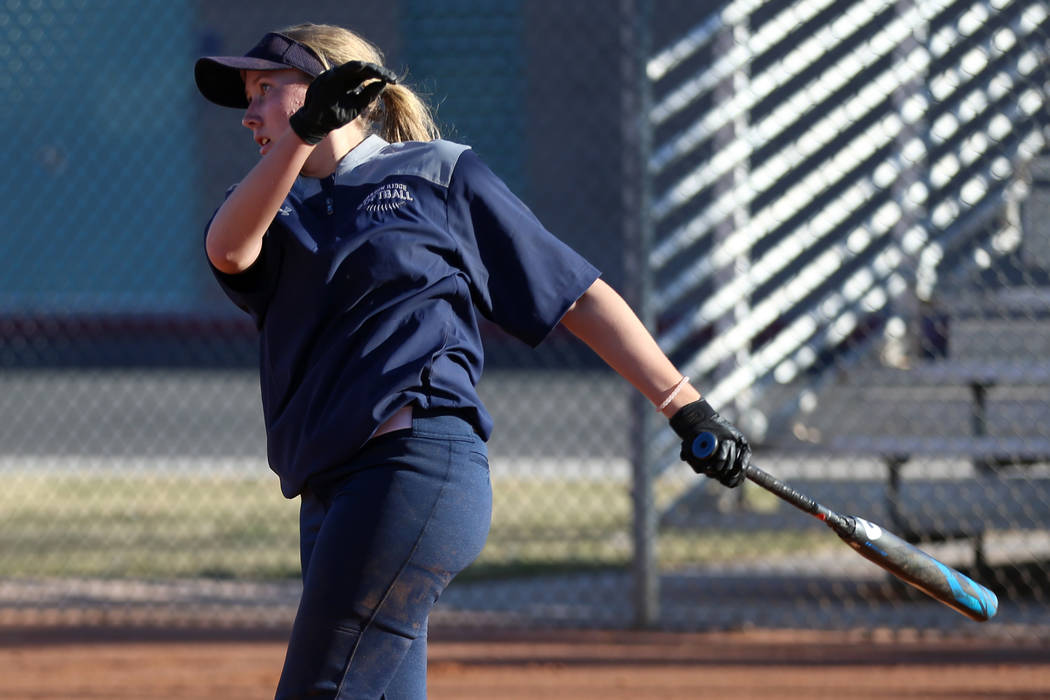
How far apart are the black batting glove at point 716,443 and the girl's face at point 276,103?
0.95 m

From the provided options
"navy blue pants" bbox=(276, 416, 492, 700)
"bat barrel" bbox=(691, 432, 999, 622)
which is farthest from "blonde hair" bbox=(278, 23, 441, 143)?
"bat barrel" bbox=(691, 432, 999, 622)

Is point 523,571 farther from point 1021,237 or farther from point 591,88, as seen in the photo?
point 591,88

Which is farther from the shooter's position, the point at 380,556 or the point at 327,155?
the point at 327,155

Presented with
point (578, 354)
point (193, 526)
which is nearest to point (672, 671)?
point (193, 526)

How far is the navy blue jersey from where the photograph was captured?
8.21 feet

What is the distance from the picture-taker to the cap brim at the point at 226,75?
2.63 m

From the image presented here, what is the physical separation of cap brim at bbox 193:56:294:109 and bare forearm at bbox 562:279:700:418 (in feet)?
2.45

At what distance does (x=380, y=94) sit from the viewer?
274 centimetres

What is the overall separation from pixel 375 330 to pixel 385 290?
78mm

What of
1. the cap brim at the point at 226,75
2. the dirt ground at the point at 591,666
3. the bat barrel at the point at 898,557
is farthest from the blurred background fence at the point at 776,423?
the bat barrel at the point at 898,557

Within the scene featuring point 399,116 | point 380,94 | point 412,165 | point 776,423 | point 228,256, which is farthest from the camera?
point 776,423

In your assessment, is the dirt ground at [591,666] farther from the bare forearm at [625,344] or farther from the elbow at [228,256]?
the elbow at [228,256]

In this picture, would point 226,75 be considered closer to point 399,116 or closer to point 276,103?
point 276,103

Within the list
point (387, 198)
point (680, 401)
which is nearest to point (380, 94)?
point (387, 198)
